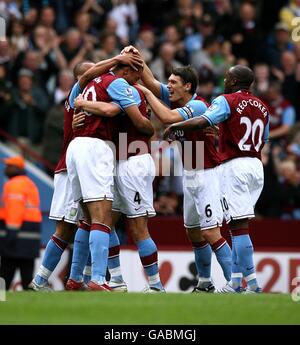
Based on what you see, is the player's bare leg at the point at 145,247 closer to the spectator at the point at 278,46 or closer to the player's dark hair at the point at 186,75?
the player's dark hair at the point at 186,75

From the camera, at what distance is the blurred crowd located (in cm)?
1952

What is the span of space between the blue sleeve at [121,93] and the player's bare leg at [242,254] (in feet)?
5.86

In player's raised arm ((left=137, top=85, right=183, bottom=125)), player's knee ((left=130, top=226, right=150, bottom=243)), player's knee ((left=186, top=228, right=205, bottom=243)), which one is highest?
player's raised arm ((left=137, top=85, right=183, bottom=125))

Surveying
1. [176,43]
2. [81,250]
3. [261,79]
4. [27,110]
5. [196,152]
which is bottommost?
[81,250]

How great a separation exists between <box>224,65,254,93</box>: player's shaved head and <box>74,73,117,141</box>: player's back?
4.44 feet

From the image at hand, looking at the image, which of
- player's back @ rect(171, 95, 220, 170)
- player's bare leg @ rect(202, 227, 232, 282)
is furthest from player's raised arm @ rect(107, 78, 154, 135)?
player's bare leg @ rect(202, 227, 232, 282)

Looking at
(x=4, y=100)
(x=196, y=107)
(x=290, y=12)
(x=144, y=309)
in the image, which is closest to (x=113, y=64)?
(x=196, y=107)

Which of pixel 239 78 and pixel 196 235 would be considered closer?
pixel 239 78

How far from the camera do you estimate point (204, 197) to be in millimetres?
13328

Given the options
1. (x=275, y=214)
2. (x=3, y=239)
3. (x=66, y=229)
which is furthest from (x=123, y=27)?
(x=66, y=229)

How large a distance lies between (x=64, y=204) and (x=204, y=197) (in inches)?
63.8

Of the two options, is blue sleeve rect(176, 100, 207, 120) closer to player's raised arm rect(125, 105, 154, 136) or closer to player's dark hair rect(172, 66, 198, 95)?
player's dark hair rect(172, 66, 198, 95)

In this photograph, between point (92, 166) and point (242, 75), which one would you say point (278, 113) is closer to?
point (242, 75)

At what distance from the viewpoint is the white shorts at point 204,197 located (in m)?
13.3
